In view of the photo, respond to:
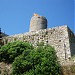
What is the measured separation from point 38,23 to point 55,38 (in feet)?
11.8

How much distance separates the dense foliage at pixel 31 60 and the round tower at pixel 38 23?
13.9ft

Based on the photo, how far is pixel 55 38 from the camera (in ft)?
67.8

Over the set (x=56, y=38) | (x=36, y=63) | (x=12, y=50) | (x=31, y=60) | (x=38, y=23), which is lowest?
(x=36, y=63)

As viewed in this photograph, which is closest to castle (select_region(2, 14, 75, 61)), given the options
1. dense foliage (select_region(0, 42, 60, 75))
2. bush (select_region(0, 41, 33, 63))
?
dense foliage (select_region(0, 42, 60, 75))

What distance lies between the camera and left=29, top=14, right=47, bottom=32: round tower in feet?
77.4

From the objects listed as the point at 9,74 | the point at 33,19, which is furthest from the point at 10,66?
the point at 33,19

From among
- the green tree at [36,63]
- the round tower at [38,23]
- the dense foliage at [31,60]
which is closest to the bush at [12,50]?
the dense foliage at [31,60]

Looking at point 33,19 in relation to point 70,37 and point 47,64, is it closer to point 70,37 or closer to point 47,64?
point 70,37

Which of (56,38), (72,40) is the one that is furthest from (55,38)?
(72,40)

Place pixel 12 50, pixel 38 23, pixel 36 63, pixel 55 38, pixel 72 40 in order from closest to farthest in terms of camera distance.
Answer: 1. pixel 36 63
2. pixel 12 50
3. pixel 72 40
4. pixel 55 38
5. pixel 38 23

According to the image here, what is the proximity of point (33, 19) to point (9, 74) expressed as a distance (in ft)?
25.6

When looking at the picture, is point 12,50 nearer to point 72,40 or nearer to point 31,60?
point 31,60

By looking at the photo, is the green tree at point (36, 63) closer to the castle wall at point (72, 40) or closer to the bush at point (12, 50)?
the bush at point (12, 50)

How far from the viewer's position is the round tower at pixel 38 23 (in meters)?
23.6
